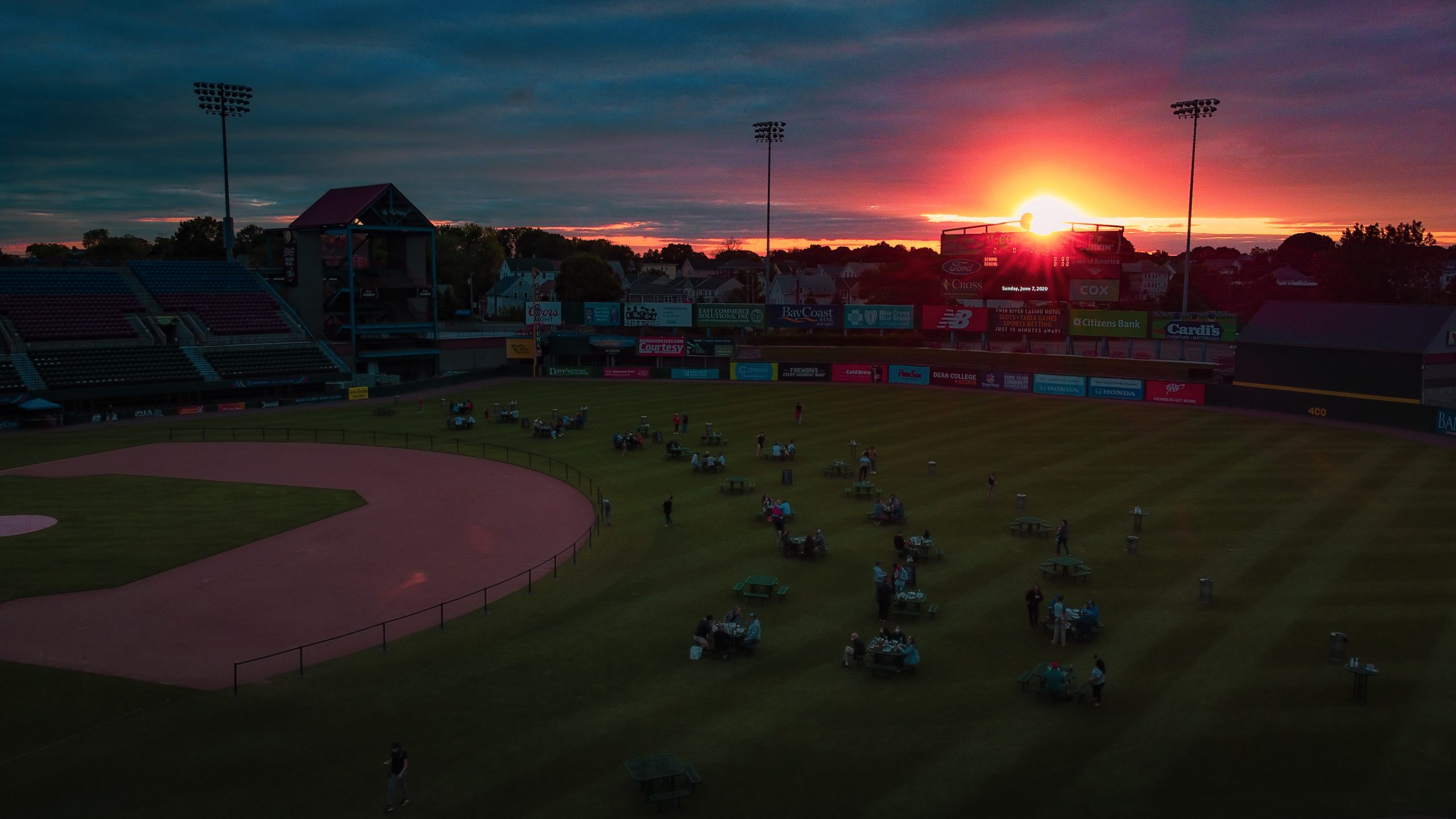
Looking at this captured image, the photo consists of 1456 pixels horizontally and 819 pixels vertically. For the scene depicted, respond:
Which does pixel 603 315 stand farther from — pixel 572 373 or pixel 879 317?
pixel 879 317

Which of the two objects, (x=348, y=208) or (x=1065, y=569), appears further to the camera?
(x=348, y=208)

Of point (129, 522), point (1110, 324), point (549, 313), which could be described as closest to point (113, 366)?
point (549, 313)

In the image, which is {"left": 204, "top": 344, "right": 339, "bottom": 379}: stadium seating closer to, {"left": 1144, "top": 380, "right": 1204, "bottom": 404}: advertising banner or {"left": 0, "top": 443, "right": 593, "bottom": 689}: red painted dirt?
{"left": 0, "top": 443, "right": 593, "bottom": 689}: red painted dirt

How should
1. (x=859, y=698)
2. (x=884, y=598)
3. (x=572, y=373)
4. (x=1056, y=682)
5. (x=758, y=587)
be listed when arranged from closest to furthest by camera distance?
(x=1056, y=682) < (x=859, y=698) < (x=884, y=598) < (x=758, y=587) < (x=572, y=373)

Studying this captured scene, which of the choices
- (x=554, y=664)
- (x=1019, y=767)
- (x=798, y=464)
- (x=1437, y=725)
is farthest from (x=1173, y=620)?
(x=798, y=464)

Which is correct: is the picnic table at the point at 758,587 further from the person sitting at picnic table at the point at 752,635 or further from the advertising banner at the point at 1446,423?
the advertising banner at the point at 1446,423

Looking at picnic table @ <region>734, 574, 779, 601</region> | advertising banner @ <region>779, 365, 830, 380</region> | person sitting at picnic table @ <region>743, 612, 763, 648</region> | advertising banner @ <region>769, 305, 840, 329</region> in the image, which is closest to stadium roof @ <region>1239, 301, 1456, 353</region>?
advertising banner @ <region>779, 365, 830, 380</region>

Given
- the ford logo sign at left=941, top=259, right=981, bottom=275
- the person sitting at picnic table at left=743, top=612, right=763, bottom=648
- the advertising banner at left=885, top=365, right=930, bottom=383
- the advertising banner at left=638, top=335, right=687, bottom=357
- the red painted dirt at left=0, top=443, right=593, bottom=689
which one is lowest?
the red painted dirt at left=0, top=443, right=593, bottom=689
